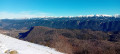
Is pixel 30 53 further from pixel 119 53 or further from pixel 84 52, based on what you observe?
pixel 119 53

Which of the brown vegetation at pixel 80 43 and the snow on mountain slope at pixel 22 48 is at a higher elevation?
the snow on mountain slope at pixel 22 48

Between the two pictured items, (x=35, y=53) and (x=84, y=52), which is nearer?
(x=35, y=53)

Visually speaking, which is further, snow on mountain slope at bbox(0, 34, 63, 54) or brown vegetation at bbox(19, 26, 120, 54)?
brown vegetation at bbox(19, 26, 120, 54)

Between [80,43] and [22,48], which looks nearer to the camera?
[22,48]

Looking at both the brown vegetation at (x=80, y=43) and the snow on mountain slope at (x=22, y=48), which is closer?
the snow on mountain slope at (x=22, y=48)

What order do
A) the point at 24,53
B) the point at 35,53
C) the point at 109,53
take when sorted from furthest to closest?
the point at 109,53 < the point at 35,53 < the point at 24,53

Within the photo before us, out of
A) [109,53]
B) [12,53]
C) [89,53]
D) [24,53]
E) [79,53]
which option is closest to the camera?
[12,53]

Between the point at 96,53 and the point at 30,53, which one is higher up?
the point at 30,53

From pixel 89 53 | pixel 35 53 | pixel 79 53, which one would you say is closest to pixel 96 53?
pixel 89 53

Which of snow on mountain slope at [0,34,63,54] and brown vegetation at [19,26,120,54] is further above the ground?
snow on mountain slope at [0,34,63,54]

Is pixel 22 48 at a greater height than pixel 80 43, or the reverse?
pixel 22 48

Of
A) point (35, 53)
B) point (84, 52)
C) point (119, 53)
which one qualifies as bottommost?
point (119, 53)
